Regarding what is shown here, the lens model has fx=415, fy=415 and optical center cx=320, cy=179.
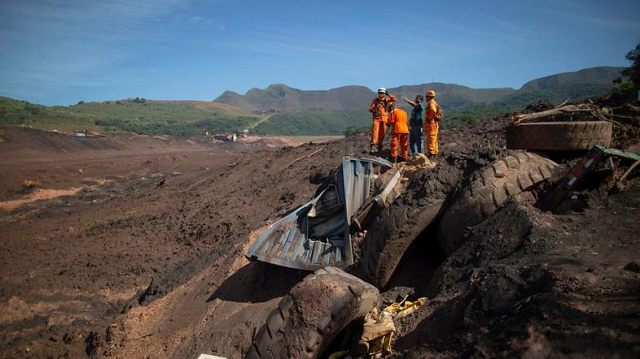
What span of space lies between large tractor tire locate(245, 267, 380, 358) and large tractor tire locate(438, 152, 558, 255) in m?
1.44

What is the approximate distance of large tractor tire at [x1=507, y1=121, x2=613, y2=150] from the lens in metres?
5.07

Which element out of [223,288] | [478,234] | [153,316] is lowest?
[153,316]

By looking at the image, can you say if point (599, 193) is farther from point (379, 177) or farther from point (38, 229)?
point (38, 229)

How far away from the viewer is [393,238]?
183 inches

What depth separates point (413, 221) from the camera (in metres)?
4.71

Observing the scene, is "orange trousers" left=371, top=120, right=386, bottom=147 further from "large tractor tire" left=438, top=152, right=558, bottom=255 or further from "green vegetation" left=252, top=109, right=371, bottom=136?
"green vegetation" left=252, top=109, right=371, bottom=136

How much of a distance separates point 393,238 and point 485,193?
44.3 inches

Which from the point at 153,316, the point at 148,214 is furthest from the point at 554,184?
the point at 148,214

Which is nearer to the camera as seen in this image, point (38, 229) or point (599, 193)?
point (599, 193)

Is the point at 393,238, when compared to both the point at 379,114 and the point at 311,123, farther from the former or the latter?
the point at 311,123

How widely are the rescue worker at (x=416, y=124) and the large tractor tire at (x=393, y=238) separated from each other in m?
4.99

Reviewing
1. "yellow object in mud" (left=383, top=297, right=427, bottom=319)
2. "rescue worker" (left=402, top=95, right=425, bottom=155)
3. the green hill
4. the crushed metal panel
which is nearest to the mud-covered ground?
"yellow object in mud" (left=383, top=297, right=427, bottom=319)

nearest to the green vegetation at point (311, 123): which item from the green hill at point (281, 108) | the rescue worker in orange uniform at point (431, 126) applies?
the green hill at point (281, 108)

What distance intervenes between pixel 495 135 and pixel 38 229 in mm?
12762
